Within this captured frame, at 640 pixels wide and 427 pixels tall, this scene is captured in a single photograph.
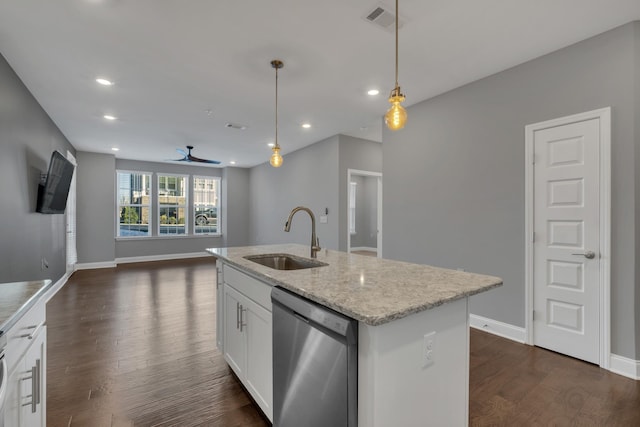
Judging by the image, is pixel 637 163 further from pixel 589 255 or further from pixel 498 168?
pixel 498 168

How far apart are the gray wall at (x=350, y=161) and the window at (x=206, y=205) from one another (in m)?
5.26

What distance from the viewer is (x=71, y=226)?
610 cm

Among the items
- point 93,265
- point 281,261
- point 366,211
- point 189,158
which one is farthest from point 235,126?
point 366,211

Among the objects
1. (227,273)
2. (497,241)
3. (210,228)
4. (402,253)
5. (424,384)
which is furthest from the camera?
(210,228)

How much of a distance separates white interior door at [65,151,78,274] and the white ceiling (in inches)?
87.4

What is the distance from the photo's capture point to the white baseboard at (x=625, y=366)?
2273 millimetres

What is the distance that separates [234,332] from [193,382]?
54 cm

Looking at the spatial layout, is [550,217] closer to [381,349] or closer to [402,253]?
[402,253]

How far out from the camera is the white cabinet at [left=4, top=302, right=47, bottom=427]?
104cm

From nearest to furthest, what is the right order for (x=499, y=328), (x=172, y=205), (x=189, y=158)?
1. (x=499, y=328)
2. (x=189, y=158)
3. (x=172, y=205)

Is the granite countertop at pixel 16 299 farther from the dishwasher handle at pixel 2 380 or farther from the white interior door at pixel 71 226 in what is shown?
the white interior door at pixel 71 226

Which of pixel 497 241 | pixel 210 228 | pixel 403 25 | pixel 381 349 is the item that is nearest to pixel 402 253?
pixel 497 241

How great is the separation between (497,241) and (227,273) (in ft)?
8.93

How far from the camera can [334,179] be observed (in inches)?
213
